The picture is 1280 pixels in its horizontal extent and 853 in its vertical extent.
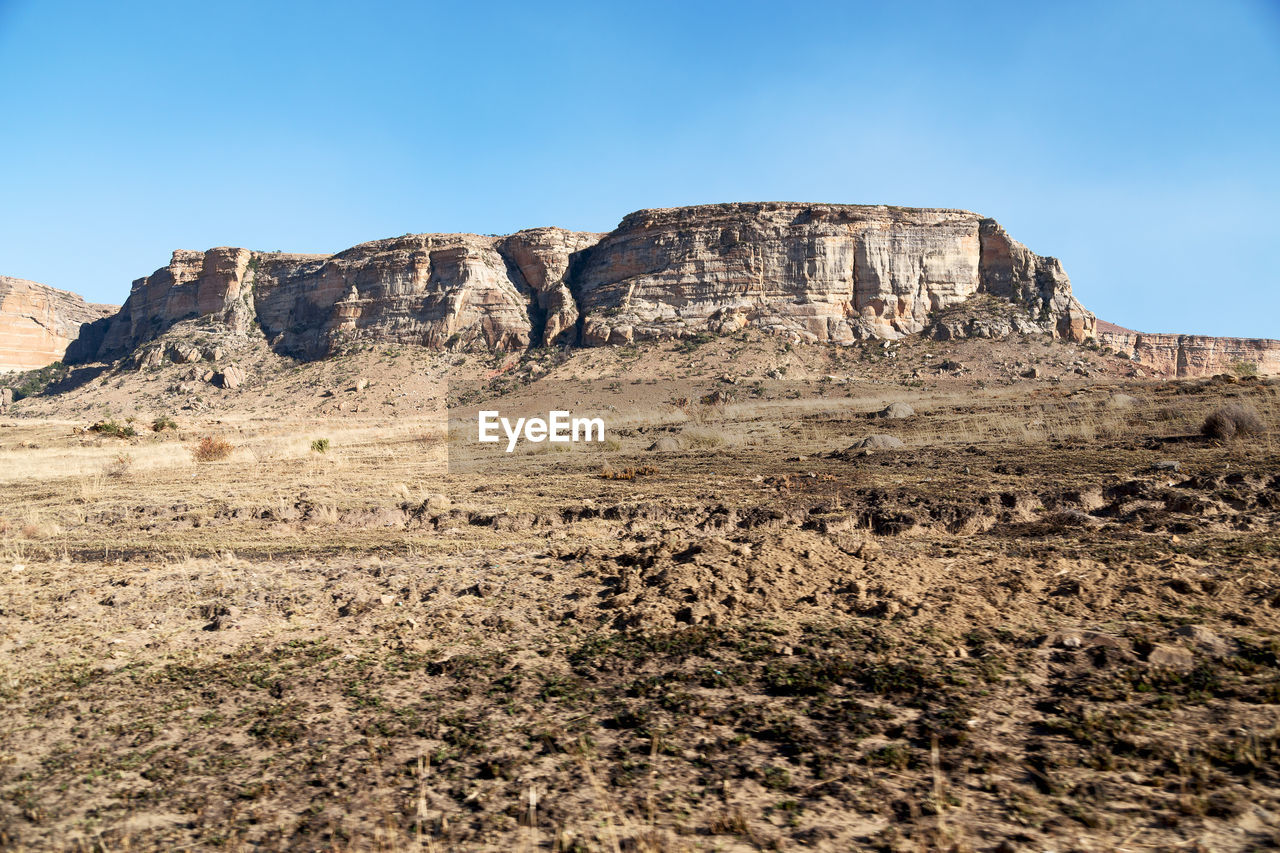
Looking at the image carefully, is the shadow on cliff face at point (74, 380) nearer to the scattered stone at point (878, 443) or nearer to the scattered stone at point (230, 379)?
the scattered stone at point (230, 379)

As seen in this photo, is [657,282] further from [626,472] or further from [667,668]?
[667,668]

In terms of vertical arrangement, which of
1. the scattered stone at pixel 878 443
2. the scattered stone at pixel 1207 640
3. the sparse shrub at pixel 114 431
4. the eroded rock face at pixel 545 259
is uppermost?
the eroded rock face at pixel 545 259

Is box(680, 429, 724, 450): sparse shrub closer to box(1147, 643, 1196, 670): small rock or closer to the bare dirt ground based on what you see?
the bare dirt ground

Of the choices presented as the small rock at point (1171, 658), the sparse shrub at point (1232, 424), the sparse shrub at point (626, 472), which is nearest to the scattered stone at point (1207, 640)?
the small rock at point (1171, 658)

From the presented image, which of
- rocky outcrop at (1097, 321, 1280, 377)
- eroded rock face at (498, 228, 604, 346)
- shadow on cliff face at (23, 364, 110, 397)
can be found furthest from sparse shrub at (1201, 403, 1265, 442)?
shadow on cliff face at (23, 364, 110, 397)

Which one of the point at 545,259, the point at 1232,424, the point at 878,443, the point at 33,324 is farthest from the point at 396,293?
the point at 33,324

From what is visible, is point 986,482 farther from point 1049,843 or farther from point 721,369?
point 721,369

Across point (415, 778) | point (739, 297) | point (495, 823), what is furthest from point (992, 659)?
point (739, 297)
